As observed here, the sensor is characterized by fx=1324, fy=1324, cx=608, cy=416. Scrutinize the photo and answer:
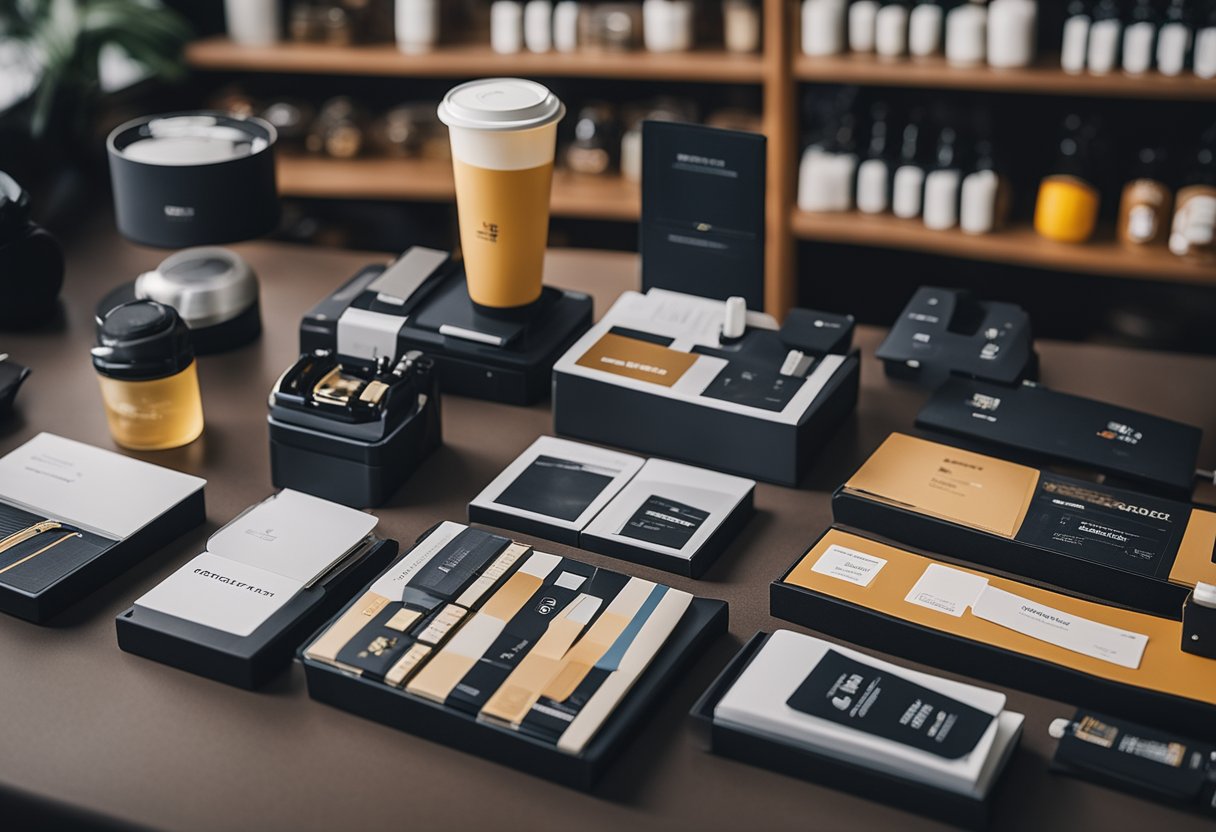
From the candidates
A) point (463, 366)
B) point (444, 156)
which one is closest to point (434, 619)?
point (463, 366)

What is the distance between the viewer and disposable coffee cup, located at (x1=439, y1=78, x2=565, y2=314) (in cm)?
159

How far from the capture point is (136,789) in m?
1.12

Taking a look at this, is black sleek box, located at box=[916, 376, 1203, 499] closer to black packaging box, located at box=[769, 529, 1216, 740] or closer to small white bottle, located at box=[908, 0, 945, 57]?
black packaging box, located at box=[769, 529, 1216, 740]

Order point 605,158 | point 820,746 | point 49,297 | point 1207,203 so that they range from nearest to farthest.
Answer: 1. point 820,746
2. point 49,297
3. point 1207,203
4. point 605,158

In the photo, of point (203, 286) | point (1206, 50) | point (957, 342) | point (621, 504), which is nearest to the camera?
point (621, 504)

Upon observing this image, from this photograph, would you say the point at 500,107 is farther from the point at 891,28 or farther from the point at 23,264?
the point at 891,28

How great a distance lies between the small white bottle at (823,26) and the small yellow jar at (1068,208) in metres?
0.56

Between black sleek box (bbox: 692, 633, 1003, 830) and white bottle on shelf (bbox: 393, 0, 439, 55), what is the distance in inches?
93.2

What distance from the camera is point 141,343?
1.53 m

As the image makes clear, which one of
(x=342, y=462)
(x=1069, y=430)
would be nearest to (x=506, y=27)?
(x=342, y=462)

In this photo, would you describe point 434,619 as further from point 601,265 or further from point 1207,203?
point 1207,203

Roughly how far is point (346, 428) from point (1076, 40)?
1944 mm

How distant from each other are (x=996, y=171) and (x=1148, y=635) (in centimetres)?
185

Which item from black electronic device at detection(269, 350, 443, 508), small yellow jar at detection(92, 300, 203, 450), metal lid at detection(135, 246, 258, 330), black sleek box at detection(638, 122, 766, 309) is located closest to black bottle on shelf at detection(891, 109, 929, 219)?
black sleek box at detection(638, 122, 766, 309)
